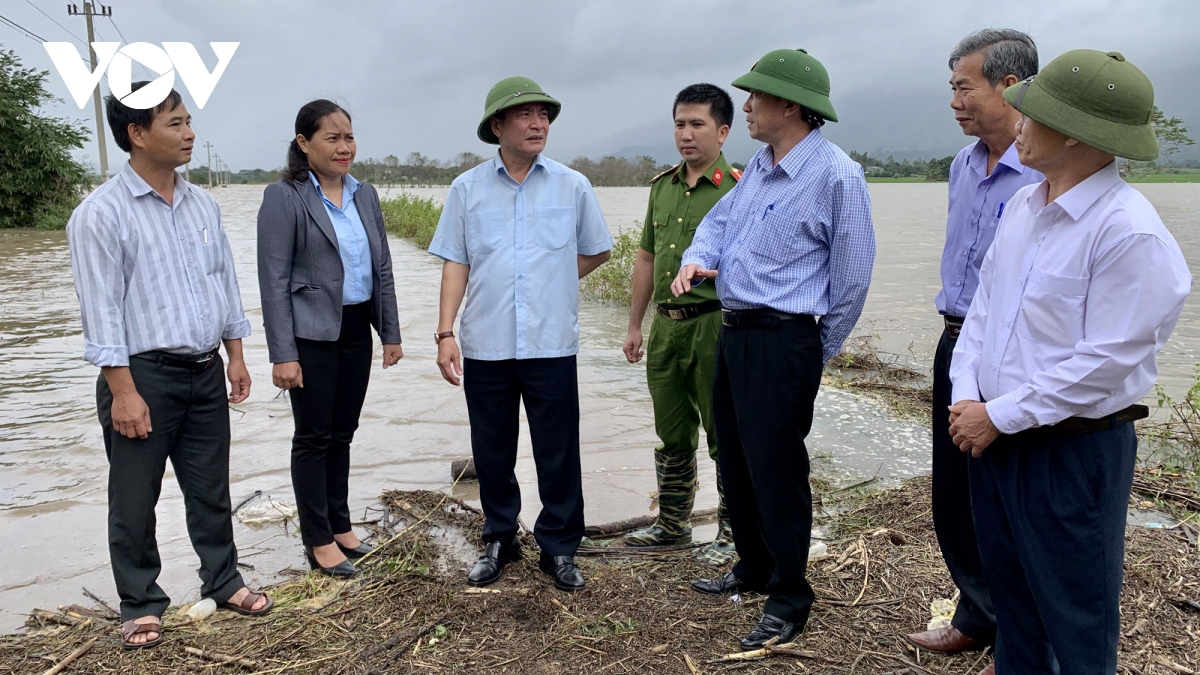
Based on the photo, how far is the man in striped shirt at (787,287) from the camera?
110 inches

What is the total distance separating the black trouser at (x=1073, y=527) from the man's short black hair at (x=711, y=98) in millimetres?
2202

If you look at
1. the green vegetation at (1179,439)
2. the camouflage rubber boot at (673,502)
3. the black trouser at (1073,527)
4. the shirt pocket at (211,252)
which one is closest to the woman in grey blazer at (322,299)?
the shirt pocket at (211,252)

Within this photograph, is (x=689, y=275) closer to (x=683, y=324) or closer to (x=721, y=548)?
(x=683, y=324)

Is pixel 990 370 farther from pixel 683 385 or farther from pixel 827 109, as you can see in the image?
pixel 683 385

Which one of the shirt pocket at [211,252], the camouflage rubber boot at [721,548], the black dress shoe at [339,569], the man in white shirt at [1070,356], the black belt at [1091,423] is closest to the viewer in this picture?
the man in white shirt at [1070,356]

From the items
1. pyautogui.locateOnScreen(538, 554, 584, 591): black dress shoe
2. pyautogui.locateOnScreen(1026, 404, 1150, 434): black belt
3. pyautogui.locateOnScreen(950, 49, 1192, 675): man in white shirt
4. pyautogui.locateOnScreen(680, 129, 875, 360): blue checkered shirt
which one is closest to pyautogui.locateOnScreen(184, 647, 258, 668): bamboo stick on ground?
pyautogui.locateOnScreen(538, 554, 584, 591): black dress shoe

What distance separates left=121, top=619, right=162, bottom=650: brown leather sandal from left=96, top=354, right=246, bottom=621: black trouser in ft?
0.11

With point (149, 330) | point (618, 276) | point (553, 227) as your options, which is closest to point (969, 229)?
point (553, 227)

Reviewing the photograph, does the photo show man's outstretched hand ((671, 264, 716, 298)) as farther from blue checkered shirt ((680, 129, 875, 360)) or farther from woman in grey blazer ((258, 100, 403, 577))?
woman in grey blazer ((258, 100, 403, 577))

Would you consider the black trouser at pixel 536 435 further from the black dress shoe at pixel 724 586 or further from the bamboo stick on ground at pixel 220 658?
the bamboo stick on ground at pixel 220 658

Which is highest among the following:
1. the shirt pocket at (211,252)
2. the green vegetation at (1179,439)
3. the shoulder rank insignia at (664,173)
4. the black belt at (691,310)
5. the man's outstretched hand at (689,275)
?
the shoulder rank insignia at (664,173)

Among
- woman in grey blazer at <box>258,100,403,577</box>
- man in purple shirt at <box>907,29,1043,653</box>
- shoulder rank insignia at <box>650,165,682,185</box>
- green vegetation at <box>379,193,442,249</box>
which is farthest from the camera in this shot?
green vegetation at <box>379,193,442,249</box>

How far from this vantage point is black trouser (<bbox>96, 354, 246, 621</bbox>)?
2906mm

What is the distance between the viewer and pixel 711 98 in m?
3.86
